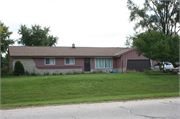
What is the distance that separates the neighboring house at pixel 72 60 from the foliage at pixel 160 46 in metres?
6.18

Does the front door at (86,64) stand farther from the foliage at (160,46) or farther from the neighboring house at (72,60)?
the foliage at (160,46)

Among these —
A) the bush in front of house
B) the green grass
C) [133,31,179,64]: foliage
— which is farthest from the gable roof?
the green grass

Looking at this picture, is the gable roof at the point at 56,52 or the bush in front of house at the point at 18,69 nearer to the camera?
the bush in front of house at the point at 18,69

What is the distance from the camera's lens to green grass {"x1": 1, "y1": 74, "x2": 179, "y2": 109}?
35.8ft

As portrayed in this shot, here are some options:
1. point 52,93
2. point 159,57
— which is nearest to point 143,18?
point 159,57

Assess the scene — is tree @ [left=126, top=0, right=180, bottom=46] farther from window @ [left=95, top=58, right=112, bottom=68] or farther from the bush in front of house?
the bush in front of house

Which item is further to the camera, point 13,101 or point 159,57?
point 159,57

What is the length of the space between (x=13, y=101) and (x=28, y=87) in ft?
7.96

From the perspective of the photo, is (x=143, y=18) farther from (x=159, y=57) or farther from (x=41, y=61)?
(x=41, y=61)

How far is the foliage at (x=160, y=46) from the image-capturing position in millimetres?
16922

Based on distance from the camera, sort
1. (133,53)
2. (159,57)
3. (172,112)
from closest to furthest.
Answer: (172,112)
(159,57)
(133,53)

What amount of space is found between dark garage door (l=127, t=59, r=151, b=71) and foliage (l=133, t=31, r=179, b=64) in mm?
6303

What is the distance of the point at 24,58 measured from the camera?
2233 centimetres

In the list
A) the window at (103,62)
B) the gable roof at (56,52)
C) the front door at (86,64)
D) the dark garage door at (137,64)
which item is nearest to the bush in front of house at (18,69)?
the gable roof at (56,52)
